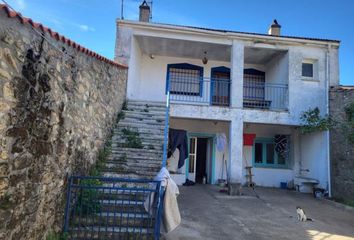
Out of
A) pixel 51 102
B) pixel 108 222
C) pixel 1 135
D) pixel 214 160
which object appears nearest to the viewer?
pixel 1 135

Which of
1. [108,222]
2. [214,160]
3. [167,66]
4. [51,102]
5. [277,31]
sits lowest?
[108,222]

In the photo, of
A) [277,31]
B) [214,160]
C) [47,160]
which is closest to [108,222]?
[47,160]

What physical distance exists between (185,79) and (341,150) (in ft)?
23.2

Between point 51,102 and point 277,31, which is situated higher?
point 277,31

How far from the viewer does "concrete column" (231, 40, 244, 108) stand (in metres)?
11.3

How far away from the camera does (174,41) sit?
1164 cm

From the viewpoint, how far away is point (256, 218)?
7.22 metres

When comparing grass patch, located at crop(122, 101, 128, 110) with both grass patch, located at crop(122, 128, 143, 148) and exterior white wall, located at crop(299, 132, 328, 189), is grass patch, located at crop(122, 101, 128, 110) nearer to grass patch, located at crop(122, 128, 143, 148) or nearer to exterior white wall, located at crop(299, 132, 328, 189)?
grass patch, located at crop(122, 128, 143, 148)

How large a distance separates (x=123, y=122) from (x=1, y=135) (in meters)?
6.06

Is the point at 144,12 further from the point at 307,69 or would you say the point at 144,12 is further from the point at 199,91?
the point at 307,69

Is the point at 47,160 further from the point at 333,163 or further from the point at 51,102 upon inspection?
the point at 333,163

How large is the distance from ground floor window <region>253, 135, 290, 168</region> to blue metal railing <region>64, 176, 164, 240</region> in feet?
28.6

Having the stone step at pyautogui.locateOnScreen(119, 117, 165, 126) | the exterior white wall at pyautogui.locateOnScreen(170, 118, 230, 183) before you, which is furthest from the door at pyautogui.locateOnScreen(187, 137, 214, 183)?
the stone step at pyautogui.locateOnScreen(119, 117, 165, 126)

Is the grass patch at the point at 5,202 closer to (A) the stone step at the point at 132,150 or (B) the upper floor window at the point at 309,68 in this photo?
(A) the stone step at the point at 132,150
